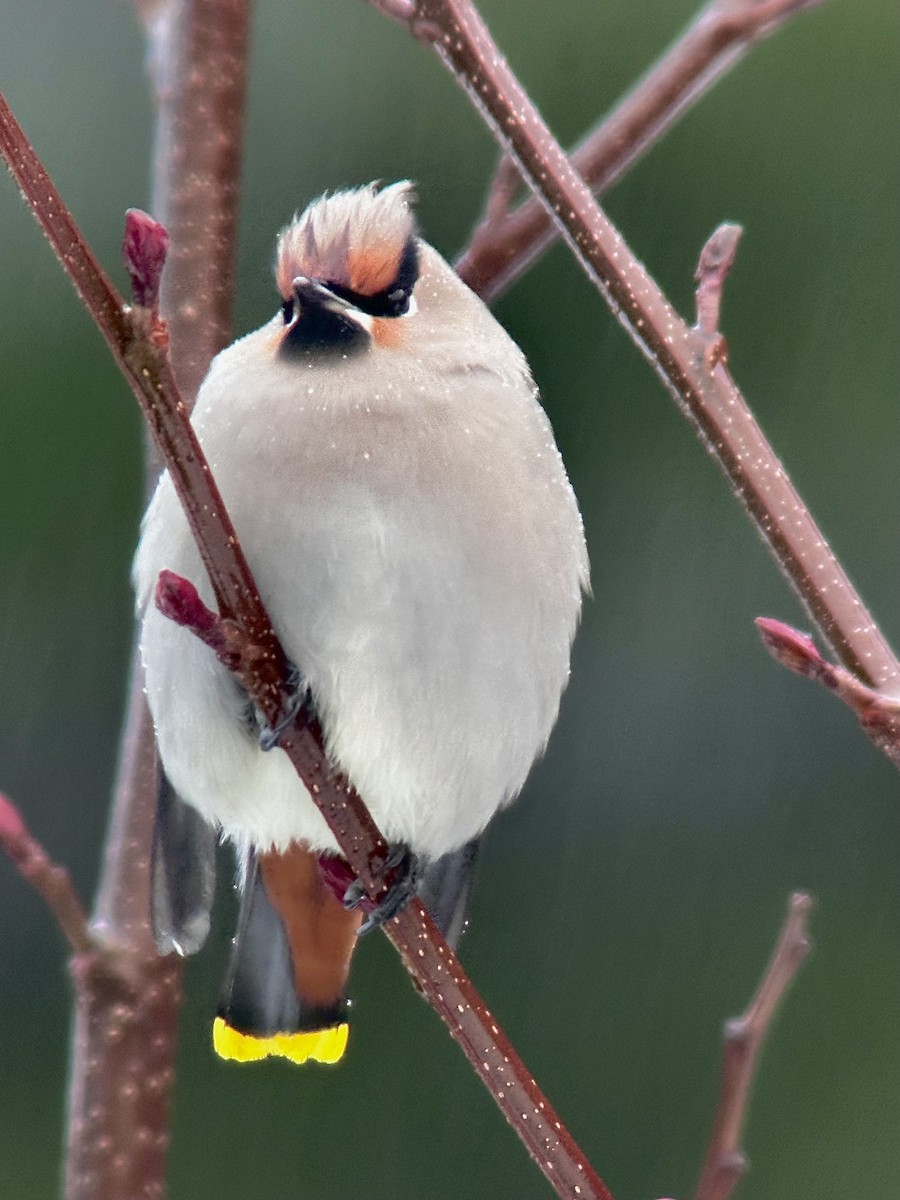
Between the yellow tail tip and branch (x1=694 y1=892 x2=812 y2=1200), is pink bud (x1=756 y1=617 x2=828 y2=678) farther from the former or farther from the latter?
the yellow tail tip

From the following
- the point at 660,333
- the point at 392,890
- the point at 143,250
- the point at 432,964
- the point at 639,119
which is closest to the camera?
the point at 143,250

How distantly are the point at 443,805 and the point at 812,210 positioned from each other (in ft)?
9.24

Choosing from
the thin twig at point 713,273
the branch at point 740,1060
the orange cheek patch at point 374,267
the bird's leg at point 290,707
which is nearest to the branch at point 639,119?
the orange cheek patch at point 374,267

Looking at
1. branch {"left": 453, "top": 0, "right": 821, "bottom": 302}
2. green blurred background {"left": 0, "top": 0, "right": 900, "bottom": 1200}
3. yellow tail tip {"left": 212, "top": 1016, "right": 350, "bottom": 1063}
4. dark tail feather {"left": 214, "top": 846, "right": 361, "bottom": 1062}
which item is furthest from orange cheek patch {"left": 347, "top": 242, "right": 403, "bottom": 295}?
green blurred background {"left": 0, "top": 0, "right": 900, "bottom": 1200}

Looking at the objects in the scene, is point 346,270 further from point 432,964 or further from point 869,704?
point 869,704

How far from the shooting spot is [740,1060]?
6.02 ft

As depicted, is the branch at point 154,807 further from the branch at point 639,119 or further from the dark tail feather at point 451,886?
the dark tail feather at point 451,886

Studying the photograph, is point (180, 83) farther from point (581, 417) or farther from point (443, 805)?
point (581, 417)

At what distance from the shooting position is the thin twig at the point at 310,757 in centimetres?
129

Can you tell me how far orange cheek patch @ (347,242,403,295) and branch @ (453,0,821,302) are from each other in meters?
0.19

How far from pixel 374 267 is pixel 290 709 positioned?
0.63 m

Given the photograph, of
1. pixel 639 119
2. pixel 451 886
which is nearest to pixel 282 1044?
pixel 451 886

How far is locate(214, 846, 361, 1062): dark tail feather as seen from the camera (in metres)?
2.48

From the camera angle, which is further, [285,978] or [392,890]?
[285,978]
